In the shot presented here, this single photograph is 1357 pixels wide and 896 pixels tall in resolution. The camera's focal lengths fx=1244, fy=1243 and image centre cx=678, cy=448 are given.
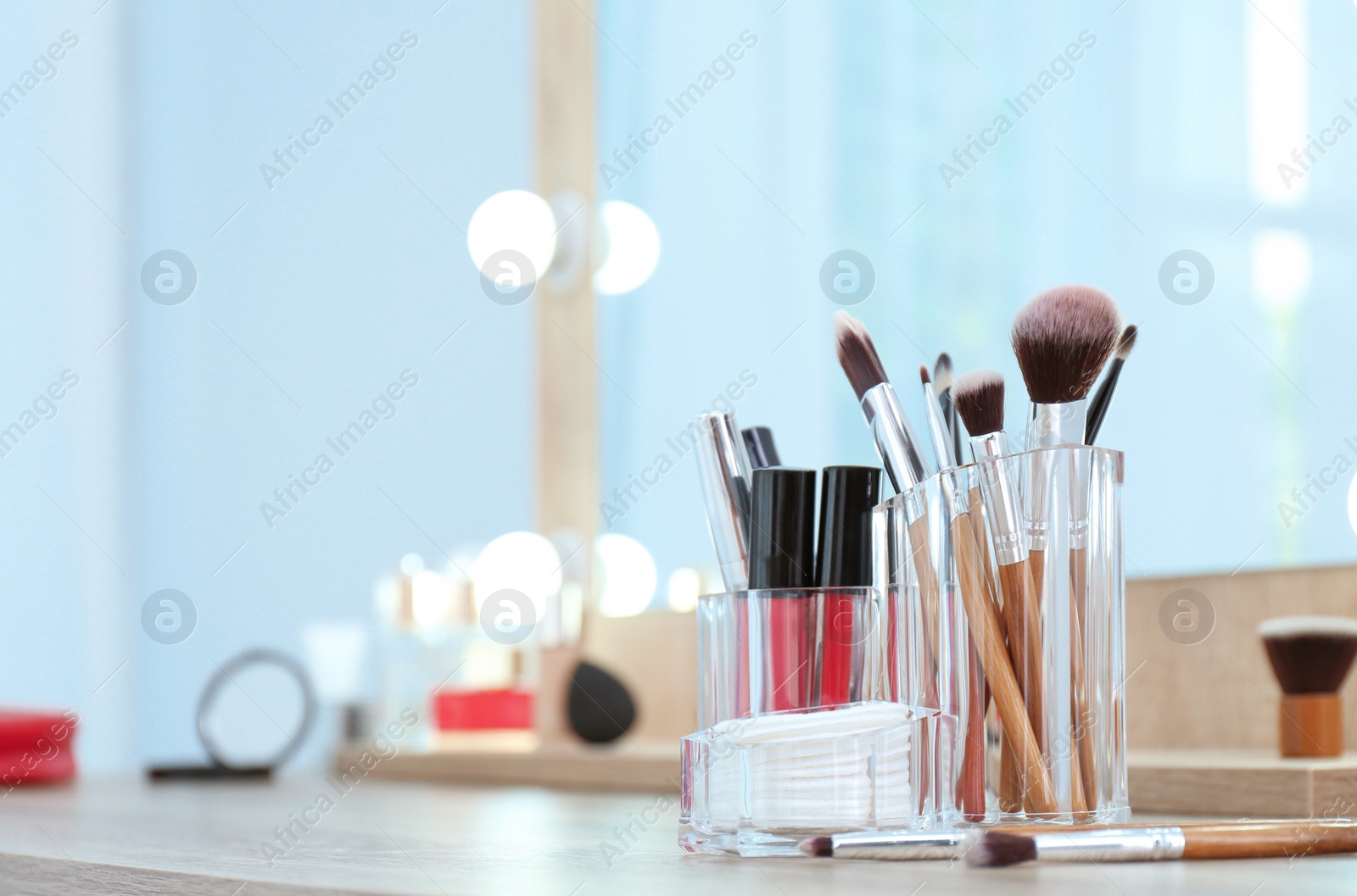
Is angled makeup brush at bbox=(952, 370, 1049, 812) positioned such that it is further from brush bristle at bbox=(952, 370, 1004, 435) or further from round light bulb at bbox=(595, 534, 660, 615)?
round light bulb at bbox=(595, 534, 660, 615)

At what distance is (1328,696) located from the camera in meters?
0.65

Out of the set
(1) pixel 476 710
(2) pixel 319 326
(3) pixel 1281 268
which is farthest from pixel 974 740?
(2) pixel 319 326

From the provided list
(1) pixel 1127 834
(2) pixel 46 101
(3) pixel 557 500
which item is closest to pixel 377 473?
(3) pixel 557 500

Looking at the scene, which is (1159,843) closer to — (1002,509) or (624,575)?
(1002,509)

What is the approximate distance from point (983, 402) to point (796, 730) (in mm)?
146

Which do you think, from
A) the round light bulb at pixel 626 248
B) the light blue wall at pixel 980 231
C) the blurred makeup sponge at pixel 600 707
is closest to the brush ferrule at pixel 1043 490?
the light blue wall at pixel 980 231

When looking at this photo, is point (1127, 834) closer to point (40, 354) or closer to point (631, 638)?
point (631, 638)

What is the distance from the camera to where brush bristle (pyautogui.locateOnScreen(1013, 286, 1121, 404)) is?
1.50 feet

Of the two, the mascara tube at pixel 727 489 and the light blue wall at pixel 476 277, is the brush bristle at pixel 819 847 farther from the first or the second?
the light blue wall at pixel 476 277

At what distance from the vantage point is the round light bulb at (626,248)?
1.24 meters

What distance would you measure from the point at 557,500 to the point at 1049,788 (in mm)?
876

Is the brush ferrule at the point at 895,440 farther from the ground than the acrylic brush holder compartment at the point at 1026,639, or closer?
farther from the ground

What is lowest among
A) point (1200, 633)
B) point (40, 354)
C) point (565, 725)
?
point (565, 725)

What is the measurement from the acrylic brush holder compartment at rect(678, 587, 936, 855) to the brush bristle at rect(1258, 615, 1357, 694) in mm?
294
